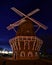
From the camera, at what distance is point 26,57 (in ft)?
135

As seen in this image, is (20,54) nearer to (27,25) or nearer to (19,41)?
(19,41)

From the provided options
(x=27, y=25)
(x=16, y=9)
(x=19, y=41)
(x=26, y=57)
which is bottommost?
(x=26, y=57)

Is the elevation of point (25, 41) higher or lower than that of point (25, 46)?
higher

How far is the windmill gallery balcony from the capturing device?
39.9 metres

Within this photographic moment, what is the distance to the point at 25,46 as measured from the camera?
4028 centimetres

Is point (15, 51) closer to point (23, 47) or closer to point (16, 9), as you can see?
point (23, 47)

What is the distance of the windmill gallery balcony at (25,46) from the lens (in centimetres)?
3991

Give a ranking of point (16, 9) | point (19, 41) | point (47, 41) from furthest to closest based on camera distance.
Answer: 1. point (47, 41)
2. point (16, 9)
3. point (19, 41)

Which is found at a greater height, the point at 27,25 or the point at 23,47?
the point at 27,25

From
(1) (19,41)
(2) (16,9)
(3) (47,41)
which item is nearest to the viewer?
(1) (19,41)

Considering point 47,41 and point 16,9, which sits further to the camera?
point 47,41

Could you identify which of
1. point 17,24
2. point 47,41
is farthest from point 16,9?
point 47,41

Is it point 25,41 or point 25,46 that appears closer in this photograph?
point 25,41

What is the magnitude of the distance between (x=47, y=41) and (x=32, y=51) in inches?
2071
